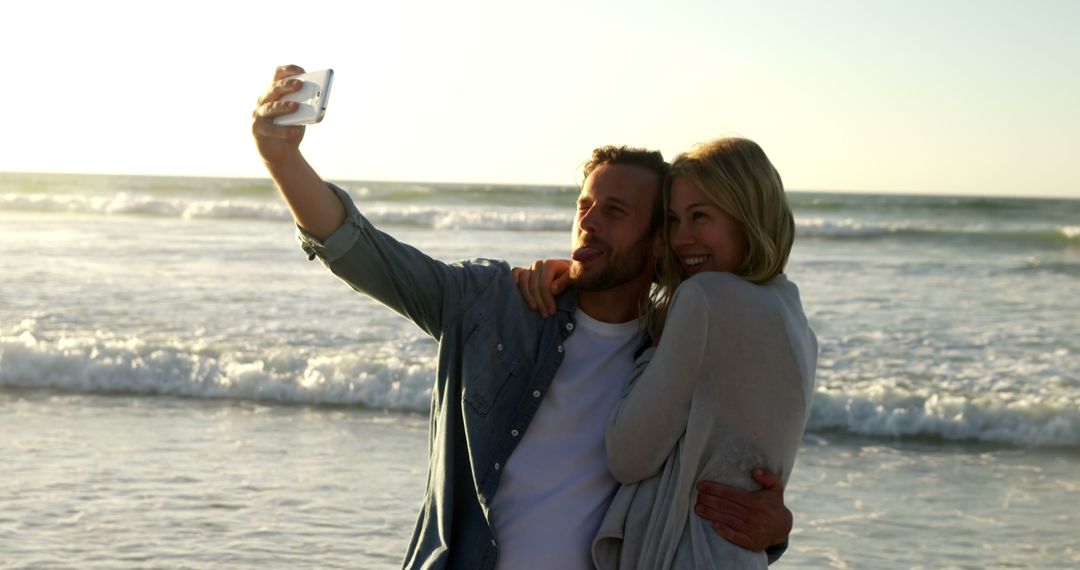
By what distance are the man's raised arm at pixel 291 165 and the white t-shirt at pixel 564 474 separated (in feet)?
2.04

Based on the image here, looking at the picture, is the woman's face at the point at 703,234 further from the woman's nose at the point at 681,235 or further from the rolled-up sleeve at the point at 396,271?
the rolled-up sleeve at the point at 396,271

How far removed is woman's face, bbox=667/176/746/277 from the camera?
2641mm

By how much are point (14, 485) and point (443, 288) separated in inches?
175

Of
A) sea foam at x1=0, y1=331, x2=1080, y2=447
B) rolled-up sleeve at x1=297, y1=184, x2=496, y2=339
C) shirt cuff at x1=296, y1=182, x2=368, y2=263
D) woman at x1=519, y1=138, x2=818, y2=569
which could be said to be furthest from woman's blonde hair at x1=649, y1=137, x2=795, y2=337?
sea foam at x1=0, y1=331, x2=1080, y2=447

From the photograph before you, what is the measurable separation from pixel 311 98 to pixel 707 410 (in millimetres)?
966

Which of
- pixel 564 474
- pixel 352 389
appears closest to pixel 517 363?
pixel 564 474

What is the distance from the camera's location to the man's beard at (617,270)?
9.22 ft

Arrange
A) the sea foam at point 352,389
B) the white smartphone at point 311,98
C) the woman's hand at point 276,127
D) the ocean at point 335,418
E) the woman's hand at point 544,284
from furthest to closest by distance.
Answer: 1. the sea foam at point 352,389
2. the ocean at point 335,418
3. the woman's hand at point 544,284
4. the woman's hand at point 276,127
5. the white smartphone at point 311,98

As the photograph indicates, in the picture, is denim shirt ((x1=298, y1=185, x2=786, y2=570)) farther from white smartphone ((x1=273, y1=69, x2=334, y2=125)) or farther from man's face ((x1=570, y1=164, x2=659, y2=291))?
white smartphone ((x1=273, y1=69, x2=334, y2=125))

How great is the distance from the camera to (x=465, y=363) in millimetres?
2742

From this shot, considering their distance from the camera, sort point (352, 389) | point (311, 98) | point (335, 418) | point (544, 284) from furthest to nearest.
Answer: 1. point (352, 389)
2. point (335, 418)
3. point (544, 284)
4. point (311, 98)

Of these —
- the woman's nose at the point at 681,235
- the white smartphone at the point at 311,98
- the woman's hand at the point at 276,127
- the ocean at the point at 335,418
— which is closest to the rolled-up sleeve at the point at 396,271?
the woman's hand at the point at 276,127

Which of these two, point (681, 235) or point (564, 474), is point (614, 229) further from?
point (564, 474)

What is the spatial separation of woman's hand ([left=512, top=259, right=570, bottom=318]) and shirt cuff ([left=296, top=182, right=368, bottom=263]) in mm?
416
